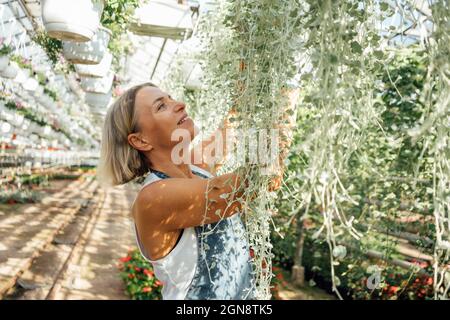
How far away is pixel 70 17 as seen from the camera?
4.73 feet

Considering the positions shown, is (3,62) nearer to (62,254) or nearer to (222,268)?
(62,254)

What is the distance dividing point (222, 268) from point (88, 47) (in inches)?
48.8

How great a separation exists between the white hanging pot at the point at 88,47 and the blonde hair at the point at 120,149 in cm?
66

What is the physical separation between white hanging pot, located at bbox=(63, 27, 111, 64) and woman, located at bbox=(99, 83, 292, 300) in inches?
26.6

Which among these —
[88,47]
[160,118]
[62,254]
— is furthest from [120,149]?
[62,254]

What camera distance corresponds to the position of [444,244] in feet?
2.33

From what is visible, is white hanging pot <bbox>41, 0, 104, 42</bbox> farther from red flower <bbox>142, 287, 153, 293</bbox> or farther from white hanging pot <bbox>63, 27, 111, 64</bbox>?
red flower <bbox>142, 287, 153, 293</bbox>

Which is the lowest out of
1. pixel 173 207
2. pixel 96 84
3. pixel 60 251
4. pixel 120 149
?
pixel 60 251

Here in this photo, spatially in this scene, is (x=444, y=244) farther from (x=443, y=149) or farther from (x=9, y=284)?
(x=9, y=284)

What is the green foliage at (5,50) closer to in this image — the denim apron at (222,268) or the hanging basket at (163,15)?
the hanging basket at (163,15)

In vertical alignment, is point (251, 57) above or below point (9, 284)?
above

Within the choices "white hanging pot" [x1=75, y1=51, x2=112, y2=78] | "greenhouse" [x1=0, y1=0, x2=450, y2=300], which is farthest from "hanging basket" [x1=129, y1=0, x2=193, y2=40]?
"white hanging pot" [x1=75, y1=51, x2=112, y2=78]
